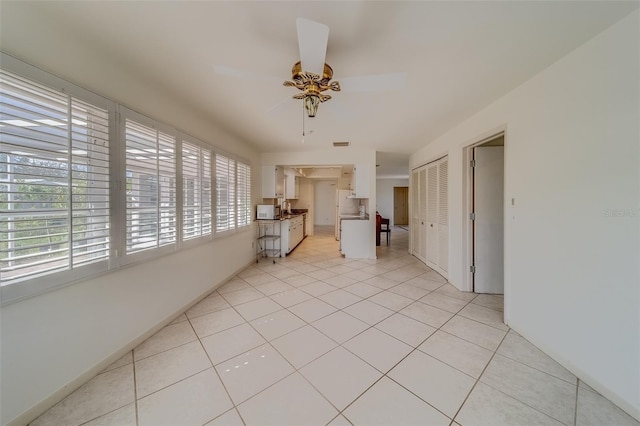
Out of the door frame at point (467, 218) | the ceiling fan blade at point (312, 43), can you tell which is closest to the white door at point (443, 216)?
the door frame at point (467, 218)

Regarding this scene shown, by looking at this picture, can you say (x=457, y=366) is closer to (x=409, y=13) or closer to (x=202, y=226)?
(x=409, y=13)

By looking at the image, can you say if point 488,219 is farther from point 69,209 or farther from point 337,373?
point 69,209

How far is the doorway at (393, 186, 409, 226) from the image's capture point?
10.4 metres

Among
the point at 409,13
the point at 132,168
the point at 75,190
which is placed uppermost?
the point at 409,13

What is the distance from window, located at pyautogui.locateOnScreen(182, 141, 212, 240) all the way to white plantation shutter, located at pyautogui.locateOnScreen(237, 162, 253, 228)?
891 mm

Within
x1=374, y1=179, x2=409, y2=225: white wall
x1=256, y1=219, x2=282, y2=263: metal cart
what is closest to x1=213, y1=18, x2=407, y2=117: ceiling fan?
x1=256, y1=219, x2=282, y2=263: metal cart

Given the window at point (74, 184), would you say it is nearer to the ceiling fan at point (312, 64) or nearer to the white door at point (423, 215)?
the ceiling fan at point (312, 64)

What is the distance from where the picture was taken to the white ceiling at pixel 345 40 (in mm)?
1236

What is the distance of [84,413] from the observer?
50.4 inches

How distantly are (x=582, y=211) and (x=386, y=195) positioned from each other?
29.0 ft

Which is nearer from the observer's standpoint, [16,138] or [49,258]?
[16,138]

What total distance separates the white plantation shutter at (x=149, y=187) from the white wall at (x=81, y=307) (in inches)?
8.1

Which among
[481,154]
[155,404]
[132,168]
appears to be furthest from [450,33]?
[155,404]

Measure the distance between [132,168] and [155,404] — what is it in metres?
1.84
